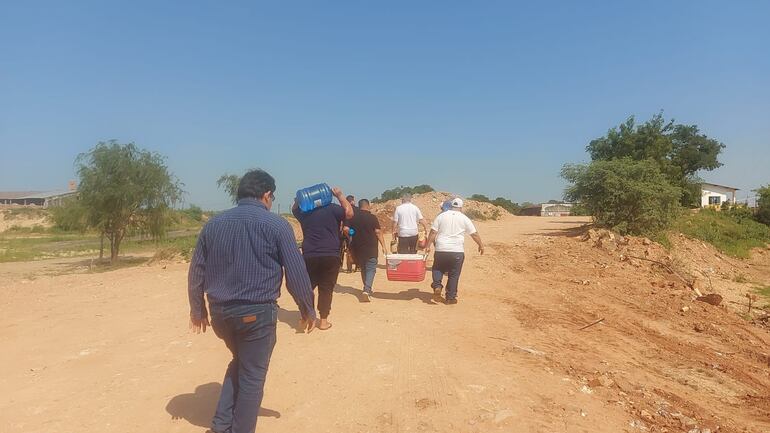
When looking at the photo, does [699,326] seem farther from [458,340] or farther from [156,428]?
[156,428]

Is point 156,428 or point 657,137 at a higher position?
point 657,137

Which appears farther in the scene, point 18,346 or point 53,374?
point 18,346

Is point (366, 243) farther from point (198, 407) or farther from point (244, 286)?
point (244, 286)

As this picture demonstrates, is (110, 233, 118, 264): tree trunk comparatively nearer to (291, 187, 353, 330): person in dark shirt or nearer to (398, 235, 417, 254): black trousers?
(398, 235, 417, 254): black trousers

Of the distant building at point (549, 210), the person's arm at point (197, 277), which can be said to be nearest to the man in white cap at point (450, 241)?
the person's arm at point (197, 277)

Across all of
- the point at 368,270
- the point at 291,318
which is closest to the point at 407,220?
the point at 368,270

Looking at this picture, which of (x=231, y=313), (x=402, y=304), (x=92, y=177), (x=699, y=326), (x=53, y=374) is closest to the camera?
(x=231, y=313)

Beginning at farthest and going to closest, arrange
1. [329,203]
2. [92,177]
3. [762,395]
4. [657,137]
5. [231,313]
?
1. [657,137]
2. [92,177]
3. [329,203]
4. [762,395]
5. [231,313]

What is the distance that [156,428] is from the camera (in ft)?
13.3

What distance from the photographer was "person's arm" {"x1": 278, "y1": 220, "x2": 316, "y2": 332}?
11.8ft

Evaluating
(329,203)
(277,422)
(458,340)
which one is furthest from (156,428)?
(458,340)

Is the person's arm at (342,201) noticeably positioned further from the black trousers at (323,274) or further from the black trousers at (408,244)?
the black trousers at (408,244)

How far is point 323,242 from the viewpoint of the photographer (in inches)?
244

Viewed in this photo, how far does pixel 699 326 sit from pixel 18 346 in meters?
10.0
